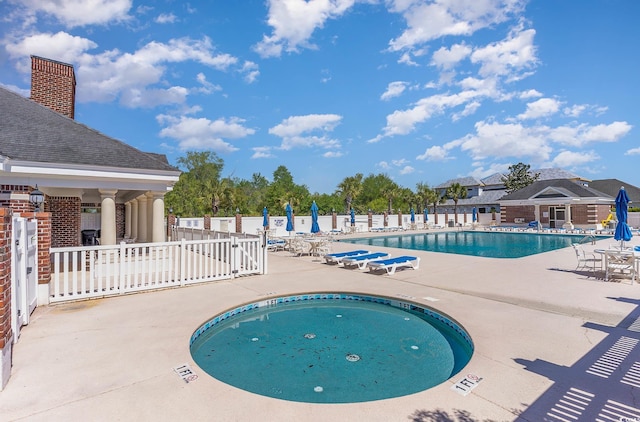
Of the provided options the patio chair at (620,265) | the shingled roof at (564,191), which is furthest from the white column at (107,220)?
the shingled roof at (564,191)

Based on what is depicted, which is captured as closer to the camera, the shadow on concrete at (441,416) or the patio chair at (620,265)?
the shadow on concrete at (441,416)

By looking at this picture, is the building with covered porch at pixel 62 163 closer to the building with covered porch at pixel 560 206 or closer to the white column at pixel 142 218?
the white column at pixel 142 218

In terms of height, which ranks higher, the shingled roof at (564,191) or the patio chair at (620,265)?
the shingled roof at (564,191)

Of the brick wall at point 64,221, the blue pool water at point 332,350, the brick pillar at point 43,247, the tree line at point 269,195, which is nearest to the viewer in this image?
the blue pool water at point 332,350

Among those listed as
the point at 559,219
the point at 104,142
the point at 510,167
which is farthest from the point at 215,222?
the point at 510,167

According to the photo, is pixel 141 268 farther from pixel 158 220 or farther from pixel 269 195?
pixel 269 195

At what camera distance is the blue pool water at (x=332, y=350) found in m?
4.08

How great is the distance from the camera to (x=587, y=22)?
41.1 feet

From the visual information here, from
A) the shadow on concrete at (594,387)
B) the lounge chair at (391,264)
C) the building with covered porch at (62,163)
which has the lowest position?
the shadow on concrete at (594,387)

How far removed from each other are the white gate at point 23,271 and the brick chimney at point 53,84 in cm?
905

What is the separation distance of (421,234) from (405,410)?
92.9 feet

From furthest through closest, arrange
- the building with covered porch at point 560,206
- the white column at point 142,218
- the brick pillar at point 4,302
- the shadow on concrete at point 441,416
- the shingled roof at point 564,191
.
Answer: the shingled roof at point 564,191 < the building with covered porch at point 560,206 < the white column at point 142,218 < the brick pillar at point 4,302 < the shadow on concrete at point 441,416

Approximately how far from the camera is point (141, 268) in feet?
30.9

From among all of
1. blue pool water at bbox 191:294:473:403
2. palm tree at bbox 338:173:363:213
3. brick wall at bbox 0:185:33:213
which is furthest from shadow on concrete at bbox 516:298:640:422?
palm tree at bbox 338:173:363:213
